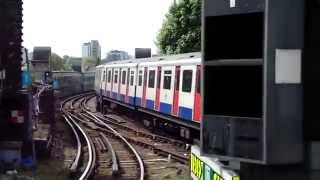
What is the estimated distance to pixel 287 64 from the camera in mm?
3545

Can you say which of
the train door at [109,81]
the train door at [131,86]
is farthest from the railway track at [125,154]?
the train door at [109,81]

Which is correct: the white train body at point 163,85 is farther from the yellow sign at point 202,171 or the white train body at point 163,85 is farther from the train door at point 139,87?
the yellow sign at point 202,171

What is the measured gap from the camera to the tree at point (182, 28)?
34.4 m

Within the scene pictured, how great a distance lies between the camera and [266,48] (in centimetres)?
353

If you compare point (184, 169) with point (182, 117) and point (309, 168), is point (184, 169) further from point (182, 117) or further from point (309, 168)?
point (309, 168)

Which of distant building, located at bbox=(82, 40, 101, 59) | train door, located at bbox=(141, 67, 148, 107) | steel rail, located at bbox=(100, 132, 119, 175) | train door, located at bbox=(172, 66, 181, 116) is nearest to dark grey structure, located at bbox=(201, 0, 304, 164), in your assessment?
steel rail, located at bbox=(100, 132, 119, 175)

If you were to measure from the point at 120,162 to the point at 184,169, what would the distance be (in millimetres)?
2051

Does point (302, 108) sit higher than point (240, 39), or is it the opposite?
point (240, 39)

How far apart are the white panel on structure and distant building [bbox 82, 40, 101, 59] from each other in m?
140

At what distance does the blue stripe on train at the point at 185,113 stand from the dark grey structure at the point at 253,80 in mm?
13112

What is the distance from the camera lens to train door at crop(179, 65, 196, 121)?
16.7 meters

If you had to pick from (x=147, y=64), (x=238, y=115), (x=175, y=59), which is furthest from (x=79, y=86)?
(x=238, y=115)

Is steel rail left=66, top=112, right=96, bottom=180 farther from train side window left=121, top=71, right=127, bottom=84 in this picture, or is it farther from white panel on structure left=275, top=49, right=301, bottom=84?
white panel on structure left=275, top=49, right=301, bottom=84

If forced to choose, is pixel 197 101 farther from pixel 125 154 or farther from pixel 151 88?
pixel 151 88
